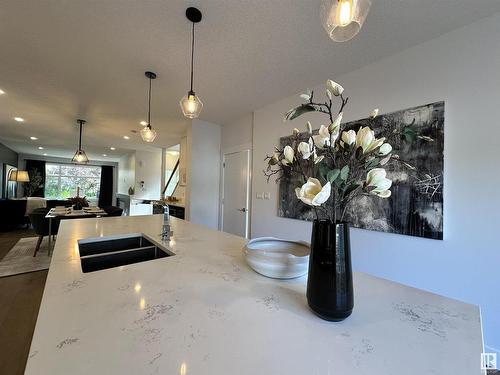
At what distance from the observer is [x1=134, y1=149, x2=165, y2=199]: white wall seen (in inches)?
295

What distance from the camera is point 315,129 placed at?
279cm

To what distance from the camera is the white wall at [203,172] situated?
427cm

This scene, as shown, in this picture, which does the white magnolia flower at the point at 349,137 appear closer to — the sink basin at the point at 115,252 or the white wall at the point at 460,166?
the sink basin at the point at 115,252

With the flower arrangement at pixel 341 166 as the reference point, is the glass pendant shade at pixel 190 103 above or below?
above

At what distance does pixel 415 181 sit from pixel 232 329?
7.11ft

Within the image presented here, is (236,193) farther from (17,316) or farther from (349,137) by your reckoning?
(349,137)

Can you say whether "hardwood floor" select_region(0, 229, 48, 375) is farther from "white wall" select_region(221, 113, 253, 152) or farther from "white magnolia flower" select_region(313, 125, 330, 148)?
"white wall" select_region(221, 113, 253, 152)

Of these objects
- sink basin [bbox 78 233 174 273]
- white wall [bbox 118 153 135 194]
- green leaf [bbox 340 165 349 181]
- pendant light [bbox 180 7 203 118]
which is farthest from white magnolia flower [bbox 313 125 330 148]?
white wall [bbox 118 153 135 194]

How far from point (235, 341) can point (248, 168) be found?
3428 mm

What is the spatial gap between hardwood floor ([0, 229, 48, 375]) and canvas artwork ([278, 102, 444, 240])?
3137mm

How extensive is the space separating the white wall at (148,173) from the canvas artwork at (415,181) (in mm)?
6821

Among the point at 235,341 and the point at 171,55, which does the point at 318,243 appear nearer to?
the point at 235,341

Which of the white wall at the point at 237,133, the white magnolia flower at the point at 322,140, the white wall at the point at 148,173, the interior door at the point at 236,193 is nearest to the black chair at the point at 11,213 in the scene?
the white wall at the point at 148,173

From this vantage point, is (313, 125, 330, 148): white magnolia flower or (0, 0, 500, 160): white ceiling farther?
(0, 0, 500, 160): white ceiling
